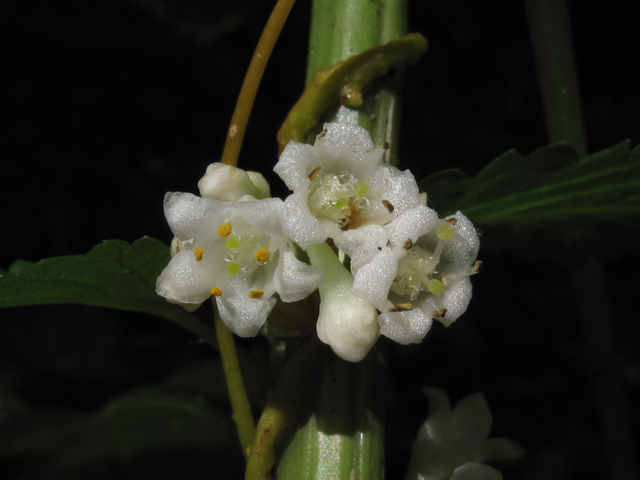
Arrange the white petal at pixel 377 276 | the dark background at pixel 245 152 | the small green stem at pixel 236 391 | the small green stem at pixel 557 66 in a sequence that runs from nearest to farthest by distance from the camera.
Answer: the white petal at pixel 377 276
the small green stem at pixel 236 391
the small green stem at pixel 557 66
the dark background at pixel 245 152

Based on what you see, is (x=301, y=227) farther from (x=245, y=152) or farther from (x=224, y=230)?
(x=245, y=152)

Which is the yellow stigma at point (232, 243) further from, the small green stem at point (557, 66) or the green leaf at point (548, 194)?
the small green stem at point (557, 66)

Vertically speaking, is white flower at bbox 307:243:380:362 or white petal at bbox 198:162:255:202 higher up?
white petal at bbox 198:162:255:202

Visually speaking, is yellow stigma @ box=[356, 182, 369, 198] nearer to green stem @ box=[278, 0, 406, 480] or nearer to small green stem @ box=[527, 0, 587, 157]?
green stem @ box=[278, 0, 406, 480]

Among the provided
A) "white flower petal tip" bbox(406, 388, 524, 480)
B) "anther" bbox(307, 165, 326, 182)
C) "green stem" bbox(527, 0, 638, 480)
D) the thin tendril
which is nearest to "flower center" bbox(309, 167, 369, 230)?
"anther" bbox(307, 165, 326, 182)

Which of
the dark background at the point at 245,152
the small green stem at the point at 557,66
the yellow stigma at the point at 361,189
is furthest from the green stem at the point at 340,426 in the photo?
the dark background at the point at 245,152

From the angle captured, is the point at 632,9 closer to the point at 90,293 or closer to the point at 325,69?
the point at 325,69

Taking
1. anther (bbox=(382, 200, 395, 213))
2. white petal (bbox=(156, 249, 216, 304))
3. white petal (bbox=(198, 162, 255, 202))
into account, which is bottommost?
white petal (bbox=(156, 249, 216, 304))
